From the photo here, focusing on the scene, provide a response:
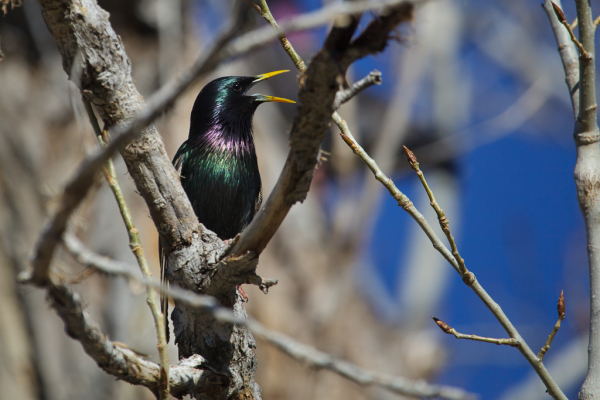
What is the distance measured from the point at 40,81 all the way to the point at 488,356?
18.7 ft

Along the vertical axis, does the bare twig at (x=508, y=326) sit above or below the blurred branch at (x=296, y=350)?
above

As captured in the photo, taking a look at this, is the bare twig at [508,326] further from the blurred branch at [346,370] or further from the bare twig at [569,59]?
the bare twig at [569,59]

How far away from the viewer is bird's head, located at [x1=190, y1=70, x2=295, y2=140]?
3104 mm

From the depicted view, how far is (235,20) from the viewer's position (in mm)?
842

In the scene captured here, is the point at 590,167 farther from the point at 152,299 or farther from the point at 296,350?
the point at 152,299

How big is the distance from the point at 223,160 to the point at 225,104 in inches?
15.6

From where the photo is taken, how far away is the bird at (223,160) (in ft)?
9.52

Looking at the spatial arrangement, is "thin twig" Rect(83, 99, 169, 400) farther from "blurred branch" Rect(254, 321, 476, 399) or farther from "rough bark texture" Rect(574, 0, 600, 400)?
"rough bark texture" Rect(574, 0, 600, 400)

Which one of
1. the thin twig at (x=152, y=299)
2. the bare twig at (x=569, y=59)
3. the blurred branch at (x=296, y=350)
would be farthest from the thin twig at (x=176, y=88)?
the bare twig at (x=569, y=59)

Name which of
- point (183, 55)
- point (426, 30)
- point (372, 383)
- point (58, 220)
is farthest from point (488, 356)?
point (58, 220)

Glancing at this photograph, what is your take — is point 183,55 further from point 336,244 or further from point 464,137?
point 464,137

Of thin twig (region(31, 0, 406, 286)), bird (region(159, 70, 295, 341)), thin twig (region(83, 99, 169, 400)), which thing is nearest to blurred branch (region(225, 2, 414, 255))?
thin twig (region(31, 0, 406, 286))

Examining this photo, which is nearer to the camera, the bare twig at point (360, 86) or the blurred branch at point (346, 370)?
the blurred branch at point (346, 370)

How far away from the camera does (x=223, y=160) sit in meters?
2.96
